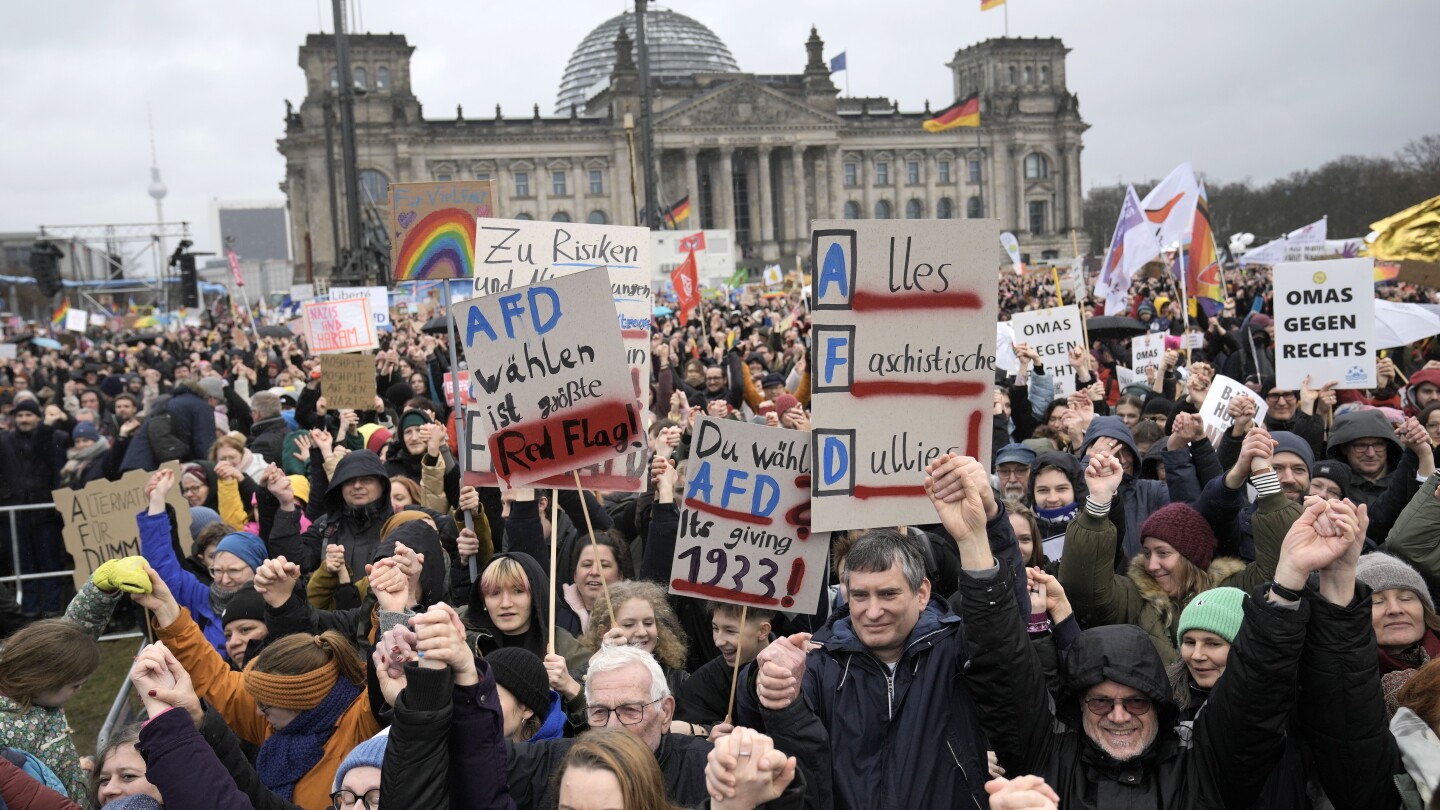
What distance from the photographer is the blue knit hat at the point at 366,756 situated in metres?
3.10

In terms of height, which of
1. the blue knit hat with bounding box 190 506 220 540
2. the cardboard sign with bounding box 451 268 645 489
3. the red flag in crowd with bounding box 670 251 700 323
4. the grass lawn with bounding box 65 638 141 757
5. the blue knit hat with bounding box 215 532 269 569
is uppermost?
the red flag in crowd with bounding box 670 251 700 323

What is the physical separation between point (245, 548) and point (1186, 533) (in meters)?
3.60

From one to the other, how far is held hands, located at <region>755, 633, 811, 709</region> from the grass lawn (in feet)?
16.5

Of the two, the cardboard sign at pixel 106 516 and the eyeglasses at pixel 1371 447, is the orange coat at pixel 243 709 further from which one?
the eyeglasses at pixel 1371 447

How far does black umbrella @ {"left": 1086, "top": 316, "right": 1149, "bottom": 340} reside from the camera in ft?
41.6

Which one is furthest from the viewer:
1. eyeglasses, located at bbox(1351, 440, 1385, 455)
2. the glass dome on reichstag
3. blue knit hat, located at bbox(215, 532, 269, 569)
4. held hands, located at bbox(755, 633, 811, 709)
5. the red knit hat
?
the glass dome on reichstag

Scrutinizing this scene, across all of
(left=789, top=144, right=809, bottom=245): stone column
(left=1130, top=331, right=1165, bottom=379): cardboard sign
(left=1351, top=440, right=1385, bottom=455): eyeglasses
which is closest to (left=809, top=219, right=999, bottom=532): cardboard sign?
(left=1351, top=440, right=1385, bottom=455): eyeglasses

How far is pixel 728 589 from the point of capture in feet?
13.3

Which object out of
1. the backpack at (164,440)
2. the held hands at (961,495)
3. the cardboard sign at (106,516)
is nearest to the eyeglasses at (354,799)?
the held hands at (961,495)

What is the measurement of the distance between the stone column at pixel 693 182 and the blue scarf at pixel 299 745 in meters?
77.1

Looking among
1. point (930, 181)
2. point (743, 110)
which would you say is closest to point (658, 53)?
point (743, 110)

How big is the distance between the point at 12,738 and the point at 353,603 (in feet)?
5.46

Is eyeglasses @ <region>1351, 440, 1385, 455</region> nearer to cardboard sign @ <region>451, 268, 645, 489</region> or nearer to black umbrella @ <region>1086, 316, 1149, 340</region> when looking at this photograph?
cardboard sign @ <region>451, 268, 645, 489</region>

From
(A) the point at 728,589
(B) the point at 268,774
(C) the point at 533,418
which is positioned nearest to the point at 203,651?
(B) the point at 268,774
